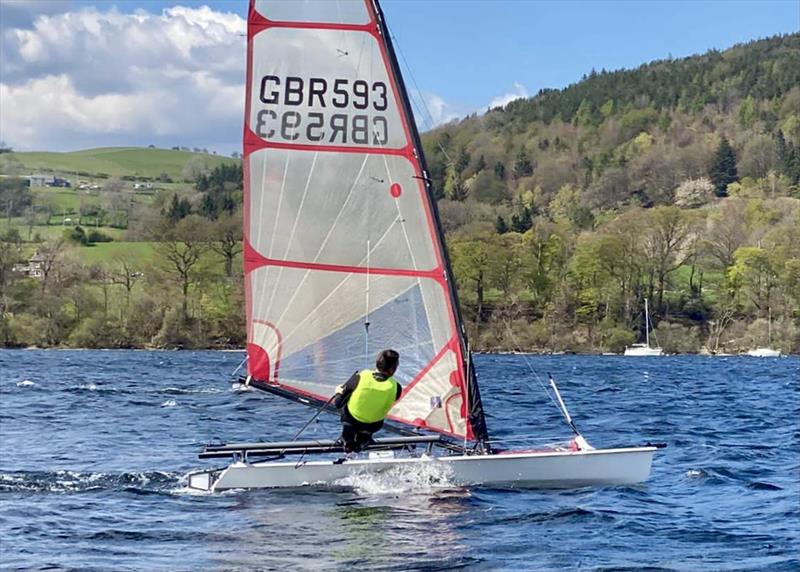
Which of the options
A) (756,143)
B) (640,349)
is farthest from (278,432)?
(756,143)

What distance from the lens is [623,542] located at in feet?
43.2

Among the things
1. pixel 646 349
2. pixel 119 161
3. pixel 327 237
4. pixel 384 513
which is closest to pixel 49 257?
pixel 646 349

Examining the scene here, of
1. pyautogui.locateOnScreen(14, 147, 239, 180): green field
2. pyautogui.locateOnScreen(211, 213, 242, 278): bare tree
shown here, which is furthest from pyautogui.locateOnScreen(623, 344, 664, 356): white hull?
pyautogui.locateOnScreen(14, 147, 239, 180): green field

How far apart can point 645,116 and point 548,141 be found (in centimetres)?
1533

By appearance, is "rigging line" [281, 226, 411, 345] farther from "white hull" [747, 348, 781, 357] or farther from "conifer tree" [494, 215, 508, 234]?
"conifer tree" [494, 215, 508, 234]

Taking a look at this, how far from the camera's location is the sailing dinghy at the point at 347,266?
15.7m

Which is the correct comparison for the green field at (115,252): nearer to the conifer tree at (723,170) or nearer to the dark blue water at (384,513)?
the dark blue water at (384,513)

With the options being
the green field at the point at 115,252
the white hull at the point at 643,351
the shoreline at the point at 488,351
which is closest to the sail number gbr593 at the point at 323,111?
the shoreline at the point at 488,351

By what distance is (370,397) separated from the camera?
15.0m

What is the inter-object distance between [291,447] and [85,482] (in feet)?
11.1

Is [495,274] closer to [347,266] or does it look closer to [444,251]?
[347,266]

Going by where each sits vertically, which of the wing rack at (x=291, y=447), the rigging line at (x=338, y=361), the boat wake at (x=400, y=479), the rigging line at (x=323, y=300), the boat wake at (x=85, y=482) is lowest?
the boat wake at (x=85, y=482)

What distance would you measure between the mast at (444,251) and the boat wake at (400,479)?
1052 mm

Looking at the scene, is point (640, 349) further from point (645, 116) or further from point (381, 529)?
point (645, 116)
